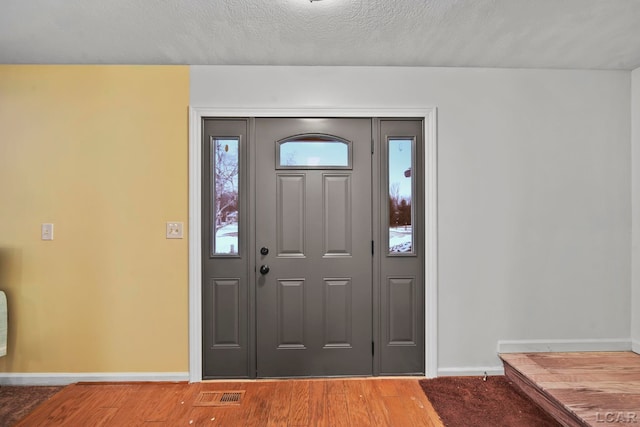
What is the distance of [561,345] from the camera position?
2.66m

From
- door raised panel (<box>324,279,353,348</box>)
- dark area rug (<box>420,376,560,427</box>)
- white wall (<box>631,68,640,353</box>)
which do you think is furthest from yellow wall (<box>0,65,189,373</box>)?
white wall (<box>631,68,640,353</box>)

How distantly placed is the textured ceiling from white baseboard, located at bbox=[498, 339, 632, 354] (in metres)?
2.17

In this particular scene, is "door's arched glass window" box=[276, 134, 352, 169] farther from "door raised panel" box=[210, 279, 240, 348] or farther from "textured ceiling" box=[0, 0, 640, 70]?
"door raised panel" box=[210, 279, 240, 348]

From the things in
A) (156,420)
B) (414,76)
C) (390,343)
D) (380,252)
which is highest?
(414,76)

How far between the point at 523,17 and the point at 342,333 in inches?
96.0

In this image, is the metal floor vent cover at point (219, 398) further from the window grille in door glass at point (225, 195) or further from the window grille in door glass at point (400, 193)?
the window grille in door glass at point (400, 193)

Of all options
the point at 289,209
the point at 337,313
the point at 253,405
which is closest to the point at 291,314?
the point at 337,313

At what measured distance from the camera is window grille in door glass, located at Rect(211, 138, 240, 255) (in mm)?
2645

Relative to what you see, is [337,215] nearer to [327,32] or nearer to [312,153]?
[312,153]

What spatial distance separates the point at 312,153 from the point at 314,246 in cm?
74

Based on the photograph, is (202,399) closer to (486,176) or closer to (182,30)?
(182,30)

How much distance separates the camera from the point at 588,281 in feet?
8.78

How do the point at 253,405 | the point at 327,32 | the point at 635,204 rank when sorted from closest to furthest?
1. the point at 327,32
2. the point at 253,405
3. the point at 635,204

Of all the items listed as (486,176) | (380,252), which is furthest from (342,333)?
(486,176)
